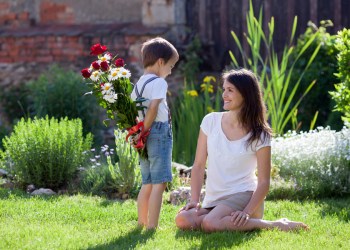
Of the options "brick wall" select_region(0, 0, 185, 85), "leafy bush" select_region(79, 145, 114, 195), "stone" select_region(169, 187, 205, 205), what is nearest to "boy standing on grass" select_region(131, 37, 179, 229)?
"stone" select_region(169, 187, 205, 205)

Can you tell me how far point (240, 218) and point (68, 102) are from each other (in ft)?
16.5

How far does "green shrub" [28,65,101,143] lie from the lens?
31.0 ft

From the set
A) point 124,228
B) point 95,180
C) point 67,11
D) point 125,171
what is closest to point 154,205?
point 124,228

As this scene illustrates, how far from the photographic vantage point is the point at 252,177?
505cm

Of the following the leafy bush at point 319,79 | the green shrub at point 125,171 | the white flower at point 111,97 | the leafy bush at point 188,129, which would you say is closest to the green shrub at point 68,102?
the leafy bush at point 188,129

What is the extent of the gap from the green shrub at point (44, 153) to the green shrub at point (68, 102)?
218cm

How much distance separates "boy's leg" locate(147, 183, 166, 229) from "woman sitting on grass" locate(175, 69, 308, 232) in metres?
0.15

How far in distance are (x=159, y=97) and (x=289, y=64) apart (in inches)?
185

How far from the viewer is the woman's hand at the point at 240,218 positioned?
4.80m

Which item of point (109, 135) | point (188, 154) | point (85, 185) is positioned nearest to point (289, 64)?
point (188, 154)

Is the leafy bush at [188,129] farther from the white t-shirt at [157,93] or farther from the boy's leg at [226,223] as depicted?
the boy's leg at [226,223]

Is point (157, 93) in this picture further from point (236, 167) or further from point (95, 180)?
point (95, 180)

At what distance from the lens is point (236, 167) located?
4984 millimetres

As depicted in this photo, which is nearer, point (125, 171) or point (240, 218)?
point (240, 218)
